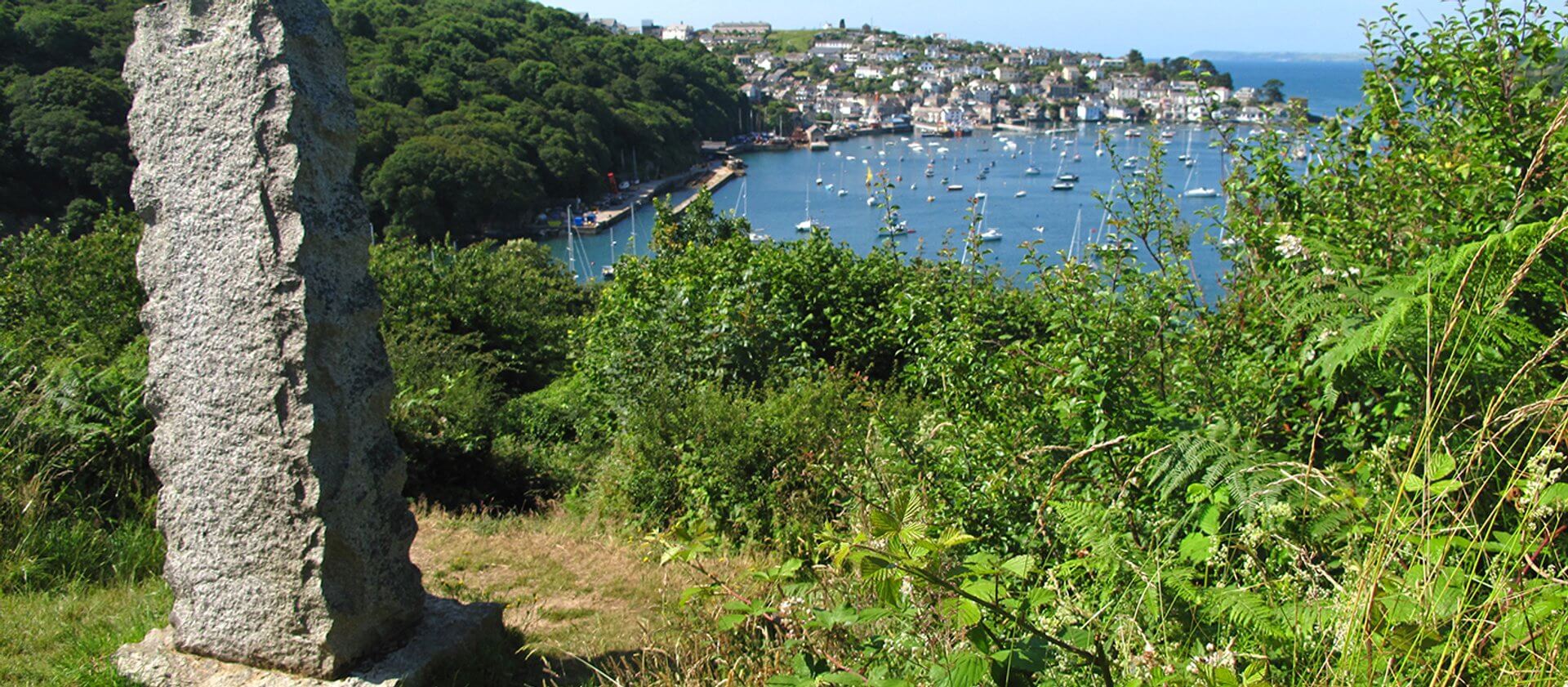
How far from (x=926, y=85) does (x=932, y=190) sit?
244 feet

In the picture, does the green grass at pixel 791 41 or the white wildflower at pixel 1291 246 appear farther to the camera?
the green grass at pixel 791 41

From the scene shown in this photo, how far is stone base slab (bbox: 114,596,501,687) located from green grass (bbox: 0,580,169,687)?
3.8 inches

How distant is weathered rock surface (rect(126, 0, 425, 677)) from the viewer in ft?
10.9

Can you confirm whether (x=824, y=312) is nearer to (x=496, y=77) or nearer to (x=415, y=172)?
(x=415, y=172)

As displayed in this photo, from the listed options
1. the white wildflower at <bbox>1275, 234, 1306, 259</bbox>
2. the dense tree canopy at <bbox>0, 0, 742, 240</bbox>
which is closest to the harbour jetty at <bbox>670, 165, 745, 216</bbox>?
the dense tree canopy at <bbox>0, 0, 742, 240</bbox>

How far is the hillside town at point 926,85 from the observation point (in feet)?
368

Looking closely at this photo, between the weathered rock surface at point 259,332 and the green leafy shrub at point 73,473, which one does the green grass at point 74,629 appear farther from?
the weathered rock surface at point 259,332

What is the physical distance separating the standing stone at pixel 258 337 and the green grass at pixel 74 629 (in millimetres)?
210

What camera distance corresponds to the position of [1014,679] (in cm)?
209

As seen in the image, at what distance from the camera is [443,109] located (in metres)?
58.8

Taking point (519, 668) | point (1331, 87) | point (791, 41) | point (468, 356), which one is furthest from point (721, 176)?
point (791, 41)

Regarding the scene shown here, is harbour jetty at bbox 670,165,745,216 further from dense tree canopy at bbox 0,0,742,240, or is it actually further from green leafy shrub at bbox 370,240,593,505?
green leafy shrub at bbox 370,240,593,505

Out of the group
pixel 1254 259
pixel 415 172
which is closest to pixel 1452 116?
pixel 1254 259

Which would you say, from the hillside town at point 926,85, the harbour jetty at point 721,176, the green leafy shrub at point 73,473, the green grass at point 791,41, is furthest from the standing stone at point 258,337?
the green grass at point 791,41
